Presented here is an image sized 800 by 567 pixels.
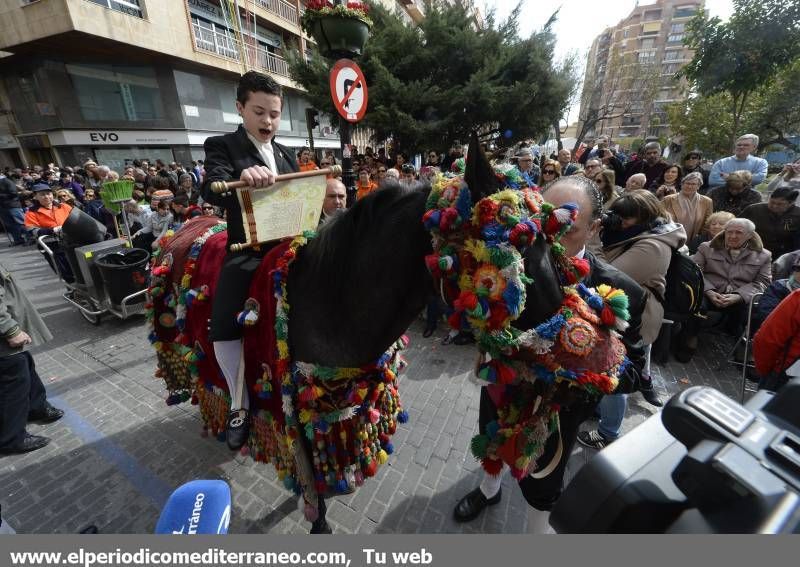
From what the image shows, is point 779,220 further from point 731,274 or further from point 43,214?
point 43,214

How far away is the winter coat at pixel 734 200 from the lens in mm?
5855

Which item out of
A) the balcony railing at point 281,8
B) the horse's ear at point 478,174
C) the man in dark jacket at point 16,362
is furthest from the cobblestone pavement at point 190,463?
the balcony railing at point 281,8

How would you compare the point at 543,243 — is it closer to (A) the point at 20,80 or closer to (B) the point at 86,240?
(B) the point at 86,240

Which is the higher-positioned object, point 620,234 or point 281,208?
point 281,208

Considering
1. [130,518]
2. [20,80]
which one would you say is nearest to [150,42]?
[20,80]

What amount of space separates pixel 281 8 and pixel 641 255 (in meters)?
27.3

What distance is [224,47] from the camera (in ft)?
63.3

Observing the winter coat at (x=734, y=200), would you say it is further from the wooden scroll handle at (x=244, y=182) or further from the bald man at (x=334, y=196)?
the wooden scroll handle at (x=244, y=182)

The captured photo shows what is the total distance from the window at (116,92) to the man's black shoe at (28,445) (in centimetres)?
1887

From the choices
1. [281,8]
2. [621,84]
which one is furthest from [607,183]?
[621,84]

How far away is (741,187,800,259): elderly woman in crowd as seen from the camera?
199 inches

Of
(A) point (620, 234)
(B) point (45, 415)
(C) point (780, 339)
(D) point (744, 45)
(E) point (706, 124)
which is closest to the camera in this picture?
(C) point (780, 339)

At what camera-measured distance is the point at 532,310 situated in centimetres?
126

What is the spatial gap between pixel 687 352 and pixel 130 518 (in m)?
6.45
